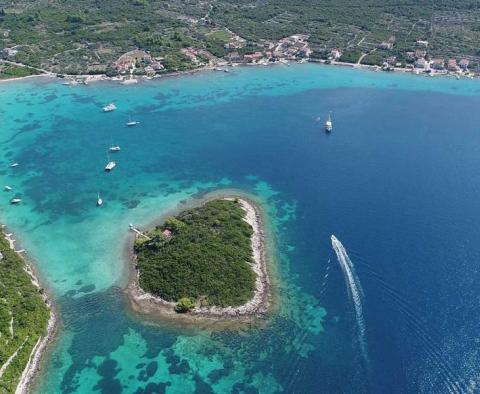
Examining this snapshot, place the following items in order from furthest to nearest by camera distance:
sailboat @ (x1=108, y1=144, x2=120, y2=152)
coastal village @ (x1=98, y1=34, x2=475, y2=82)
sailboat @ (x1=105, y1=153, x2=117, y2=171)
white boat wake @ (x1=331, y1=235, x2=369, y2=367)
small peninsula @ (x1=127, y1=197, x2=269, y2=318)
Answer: coastal village @ (x1=98, y1=34, x2=475, y2=82) < sailboat @ (x1=108, y1=144, x2=120, y2=152) < sailboat @ (x1=105, y1=153, x2=117, y2=171) < small peninsula @ (x1=127, y1=197, x2=269, y2=318) < white boat wake @ (x1=331, y1=235, x2=369, y2=367)

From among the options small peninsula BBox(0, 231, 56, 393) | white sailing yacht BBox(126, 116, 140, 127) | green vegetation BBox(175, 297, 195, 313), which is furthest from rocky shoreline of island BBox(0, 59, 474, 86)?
green vegetation BBox(175, 297, 195, 313)

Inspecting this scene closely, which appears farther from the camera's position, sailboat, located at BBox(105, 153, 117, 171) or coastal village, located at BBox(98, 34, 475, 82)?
coastal village, located at BBox(98, 34, 475, 82)

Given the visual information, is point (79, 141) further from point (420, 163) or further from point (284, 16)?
point (284, 16)

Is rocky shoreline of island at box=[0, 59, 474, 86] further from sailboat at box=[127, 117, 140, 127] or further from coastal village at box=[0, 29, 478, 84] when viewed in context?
sailboat at box=[127, 117, 140, 127]

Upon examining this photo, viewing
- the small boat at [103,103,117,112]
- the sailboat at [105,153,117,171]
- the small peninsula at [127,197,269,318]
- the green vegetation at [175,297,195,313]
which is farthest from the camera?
the small boat at [103,103,117,112]

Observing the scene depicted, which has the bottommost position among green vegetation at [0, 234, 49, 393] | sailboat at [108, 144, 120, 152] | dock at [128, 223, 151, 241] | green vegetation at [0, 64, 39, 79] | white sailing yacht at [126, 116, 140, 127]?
green vegetation at [0, 64, 39, 79]

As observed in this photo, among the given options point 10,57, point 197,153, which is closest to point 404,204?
point 197,153

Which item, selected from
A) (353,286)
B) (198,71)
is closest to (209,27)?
(198,71)

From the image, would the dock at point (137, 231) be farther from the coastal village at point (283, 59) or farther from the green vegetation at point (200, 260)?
the coastal village at point (283, 59)
